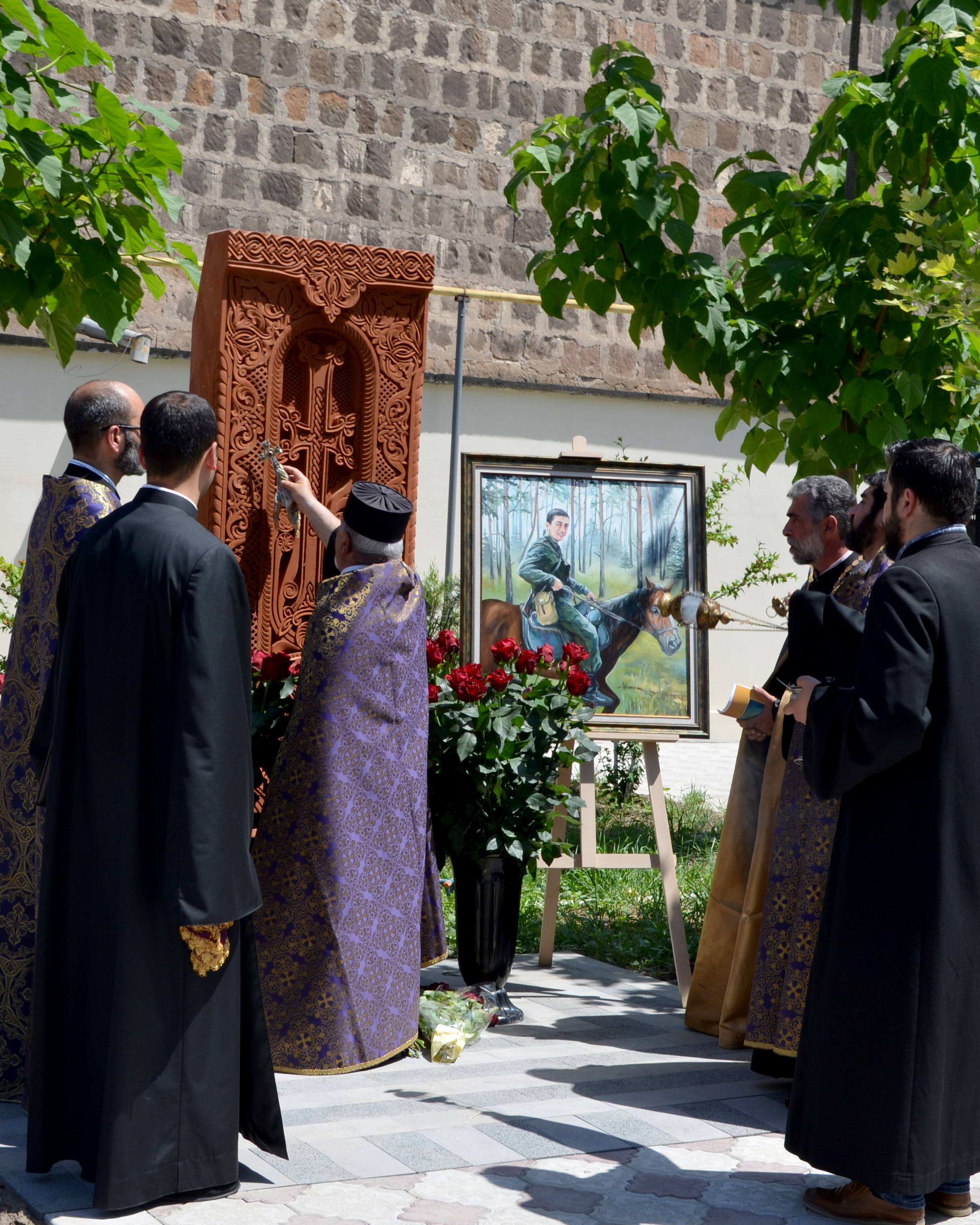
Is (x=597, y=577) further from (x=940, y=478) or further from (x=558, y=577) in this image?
(x=940, y=478)

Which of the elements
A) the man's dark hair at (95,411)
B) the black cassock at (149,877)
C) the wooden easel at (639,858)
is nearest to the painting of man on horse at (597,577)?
the wooden easel at (639,858)

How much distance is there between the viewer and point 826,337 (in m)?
5.33

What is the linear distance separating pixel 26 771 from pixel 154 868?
1033 mm

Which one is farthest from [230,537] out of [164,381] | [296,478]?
[164,381]

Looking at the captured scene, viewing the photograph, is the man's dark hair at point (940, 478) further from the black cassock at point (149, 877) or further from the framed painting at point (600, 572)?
the framed painting at point (600, 572)

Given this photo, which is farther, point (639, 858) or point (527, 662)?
point (639, 858)

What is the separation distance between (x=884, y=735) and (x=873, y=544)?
4.98ft

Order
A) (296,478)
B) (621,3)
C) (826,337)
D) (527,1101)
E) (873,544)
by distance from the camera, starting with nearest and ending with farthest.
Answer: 1. (527,1101)
2. (873,544)
3. (296,478)
4. (826,337)
5. (621,3)

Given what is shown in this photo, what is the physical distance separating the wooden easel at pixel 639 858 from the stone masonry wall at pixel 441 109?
5.53m

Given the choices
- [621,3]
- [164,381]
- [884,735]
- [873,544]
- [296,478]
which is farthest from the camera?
[621,3]

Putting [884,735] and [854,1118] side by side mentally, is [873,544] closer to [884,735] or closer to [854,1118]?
[884,735]

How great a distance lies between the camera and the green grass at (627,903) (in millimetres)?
6238

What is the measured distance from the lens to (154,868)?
10.4ft

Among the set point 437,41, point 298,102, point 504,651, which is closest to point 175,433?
point 504,651
